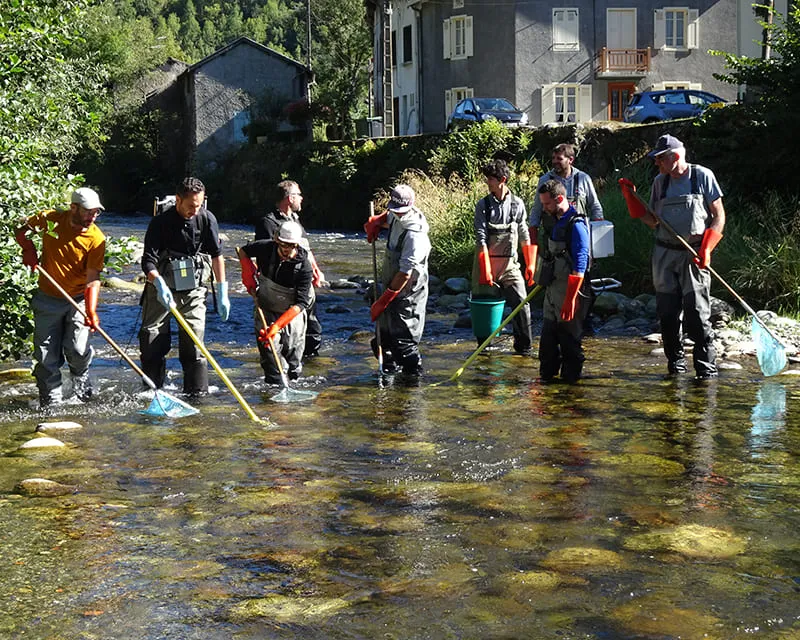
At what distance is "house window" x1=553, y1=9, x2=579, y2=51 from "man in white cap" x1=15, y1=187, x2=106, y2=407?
39.7 meters

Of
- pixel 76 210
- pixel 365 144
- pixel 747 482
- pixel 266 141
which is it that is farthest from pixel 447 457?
pixel 266 141

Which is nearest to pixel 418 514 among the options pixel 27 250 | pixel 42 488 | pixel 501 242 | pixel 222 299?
pixel 42 488

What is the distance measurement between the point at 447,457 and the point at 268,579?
2.51 m

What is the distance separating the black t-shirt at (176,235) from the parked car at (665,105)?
95.5 ft

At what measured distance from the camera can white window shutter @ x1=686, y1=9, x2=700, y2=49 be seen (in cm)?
4669

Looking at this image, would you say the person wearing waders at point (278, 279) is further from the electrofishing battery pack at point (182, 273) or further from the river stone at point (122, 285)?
the river stone at point (122, 285)

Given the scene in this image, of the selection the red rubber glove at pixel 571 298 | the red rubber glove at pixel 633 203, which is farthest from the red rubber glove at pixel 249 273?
the red rubber glove at pixel 633 203

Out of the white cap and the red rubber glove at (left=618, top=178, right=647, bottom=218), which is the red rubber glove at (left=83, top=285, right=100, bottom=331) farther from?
the red rubber glove at (left=618, top=178, right=647, bottom=218)

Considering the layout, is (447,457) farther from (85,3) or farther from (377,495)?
(85,3)

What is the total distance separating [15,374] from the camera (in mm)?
11031

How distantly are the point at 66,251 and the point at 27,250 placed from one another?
31 centimetres

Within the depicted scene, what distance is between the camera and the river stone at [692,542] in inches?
220

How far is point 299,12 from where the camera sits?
80188 mm

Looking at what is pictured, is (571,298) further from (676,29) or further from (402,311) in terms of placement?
(676,29)
